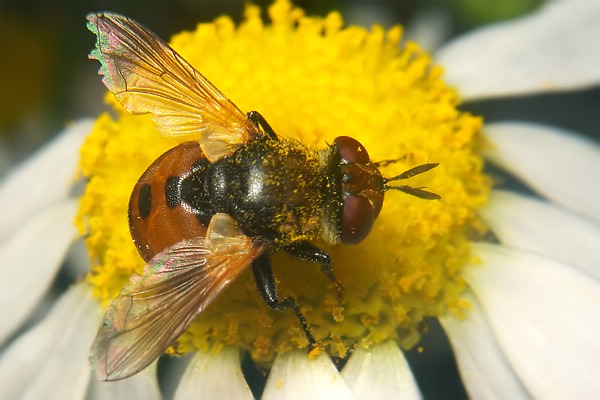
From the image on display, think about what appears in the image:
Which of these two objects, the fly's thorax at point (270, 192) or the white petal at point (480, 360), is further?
the white petal at point (480, 360)

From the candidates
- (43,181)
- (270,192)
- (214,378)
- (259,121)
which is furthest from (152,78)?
(43,181)

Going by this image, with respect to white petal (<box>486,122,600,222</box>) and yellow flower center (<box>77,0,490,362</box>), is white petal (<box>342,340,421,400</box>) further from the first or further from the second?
white petal (<box>486,122,600,222</box>)

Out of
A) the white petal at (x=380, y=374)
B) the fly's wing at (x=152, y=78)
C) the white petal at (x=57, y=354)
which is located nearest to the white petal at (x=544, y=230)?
the white petal at (x=380, y=374)

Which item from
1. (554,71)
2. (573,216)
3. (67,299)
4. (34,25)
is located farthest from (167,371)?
(34,25)

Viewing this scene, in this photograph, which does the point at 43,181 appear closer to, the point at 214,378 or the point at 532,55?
the point at 214,378

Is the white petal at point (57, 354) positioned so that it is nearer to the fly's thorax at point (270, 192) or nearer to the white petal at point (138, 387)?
the white petal at point (138, 387)

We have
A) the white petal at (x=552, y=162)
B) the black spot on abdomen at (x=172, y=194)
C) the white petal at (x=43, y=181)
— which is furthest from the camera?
the white petal at (x=43, y=181)
